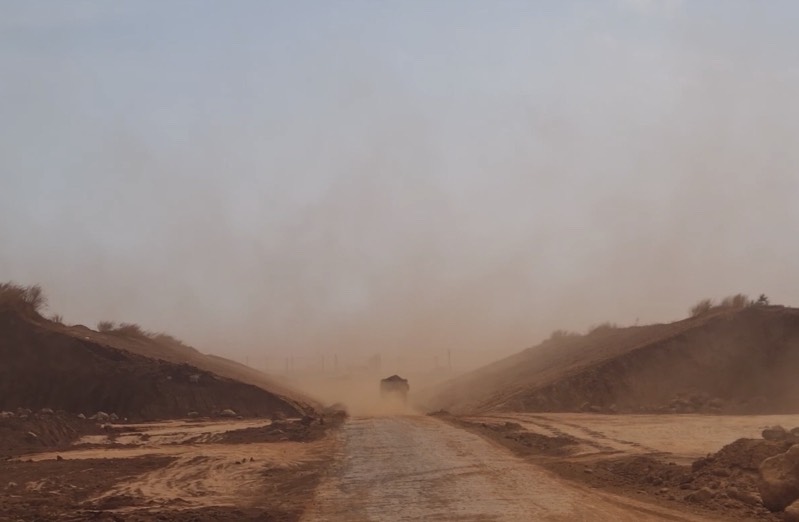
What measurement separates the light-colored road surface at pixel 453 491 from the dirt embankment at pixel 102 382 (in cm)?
2022

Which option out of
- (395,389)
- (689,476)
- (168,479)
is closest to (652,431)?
(689,476)

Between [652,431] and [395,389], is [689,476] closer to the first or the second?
[652,431]

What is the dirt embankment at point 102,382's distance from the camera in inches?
1586

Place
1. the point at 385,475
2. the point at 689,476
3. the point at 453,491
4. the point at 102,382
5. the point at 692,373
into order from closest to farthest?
the point at 453,491 < the point at 689,476 < the point at 385,475 < the point at 102,382 < the point at 692,373

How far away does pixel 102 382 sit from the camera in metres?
41.1

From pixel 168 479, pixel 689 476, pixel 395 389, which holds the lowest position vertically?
pixel 168 479

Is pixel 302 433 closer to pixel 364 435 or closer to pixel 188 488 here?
pixel 364 435

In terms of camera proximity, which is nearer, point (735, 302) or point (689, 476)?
point (689, 476)

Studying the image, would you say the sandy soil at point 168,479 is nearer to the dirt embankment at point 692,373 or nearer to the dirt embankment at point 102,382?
the dirt embankment at point 102,382

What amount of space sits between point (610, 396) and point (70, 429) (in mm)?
26960

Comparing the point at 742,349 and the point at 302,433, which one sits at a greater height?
the point at 742,349

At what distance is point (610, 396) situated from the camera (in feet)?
141

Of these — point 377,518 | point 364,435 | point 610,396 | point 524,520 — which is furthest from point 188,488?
point 610,396

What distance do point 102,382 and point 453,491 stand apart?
31197mm
